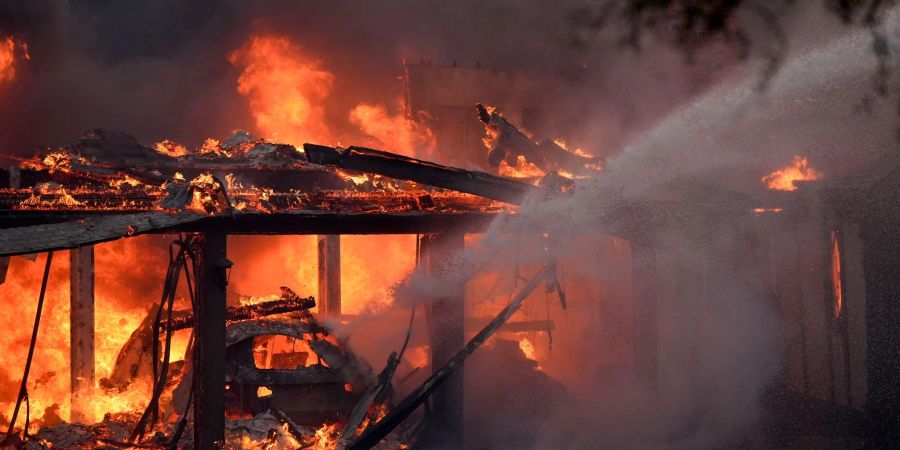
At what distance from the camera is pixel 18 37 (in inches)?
787

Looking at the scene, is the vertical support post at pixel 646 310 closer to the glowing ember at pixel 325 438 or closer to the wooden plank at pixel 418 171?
the wooden plank at pixel 418 171

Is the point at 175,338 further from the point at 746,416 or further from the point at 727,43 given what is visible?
the point at 727,43

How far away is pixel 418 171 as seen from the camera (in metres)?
8.12

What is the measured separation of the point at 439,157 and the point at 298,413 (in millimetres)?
15990

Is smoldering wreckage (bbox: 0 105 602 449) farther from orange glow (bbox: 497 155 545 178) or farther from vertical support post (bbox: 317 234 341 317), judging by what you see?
vertical support post (bbox: 317 234 341 317)

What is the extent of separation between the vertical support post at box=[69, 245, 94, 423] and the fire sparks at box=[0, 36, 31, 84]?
31.8ft

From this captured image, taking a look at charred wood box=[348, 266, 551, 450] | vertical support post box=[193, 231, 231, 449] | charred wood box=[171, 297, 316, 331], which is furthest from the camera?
charred wood box=[171, 297, 316, 331]

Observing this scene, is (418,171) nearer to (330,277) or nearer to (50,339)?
(330,277)

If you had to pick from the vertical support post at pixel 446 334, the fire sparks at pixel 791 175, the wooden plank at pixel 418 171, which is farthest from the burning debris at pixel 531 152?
the fire sparks at pixel 791 175

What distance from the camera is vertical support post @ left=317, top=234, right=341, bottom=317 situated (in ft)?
54.4

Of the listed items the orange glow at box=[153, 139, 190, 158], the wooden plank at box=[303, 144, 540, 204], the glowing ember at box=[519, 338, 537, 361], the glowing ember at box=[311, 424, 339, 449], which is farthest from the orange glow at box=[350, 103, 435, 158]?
the wooden plank at box=[303, 144, 540, 204]

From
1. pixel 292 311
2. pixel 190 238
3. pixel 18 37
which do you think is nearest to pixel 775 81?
pixel 292 311

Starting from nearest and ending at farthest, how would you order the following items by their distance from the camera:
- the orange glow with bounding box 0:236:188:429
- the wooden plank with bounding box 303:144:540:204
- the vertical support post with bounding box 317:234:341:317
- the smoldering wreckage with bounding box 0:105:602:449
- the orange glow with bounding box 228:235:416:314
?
the smoldering wreckage with bounding box 0:105:602:449 < the wooden plank with bounding box 303:144:540:204 < the orange glow with bounding box 0:236:188:429 < the vertical support post with bounding box 317:234:341:317 < the orange glow with bounding box 228:235:416:314

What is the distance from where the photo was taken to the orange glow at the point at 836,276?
447 inches
